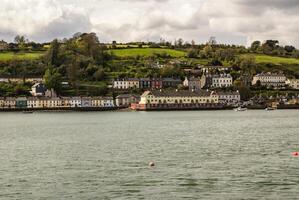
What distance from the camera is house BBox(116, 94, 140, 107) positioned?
12662 centimetres

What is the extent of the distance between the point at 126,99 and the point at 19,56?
137 feet

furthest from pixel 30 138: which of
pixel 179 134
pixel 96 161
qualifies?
pixel 96 161

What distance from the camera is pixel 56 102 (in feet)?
409

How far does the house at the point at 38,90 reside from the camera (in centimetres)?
A: 12975

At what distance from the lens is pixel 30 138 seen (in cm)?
4928

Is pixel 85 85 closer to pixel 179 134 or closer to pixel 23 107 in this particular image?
pixel 23 107

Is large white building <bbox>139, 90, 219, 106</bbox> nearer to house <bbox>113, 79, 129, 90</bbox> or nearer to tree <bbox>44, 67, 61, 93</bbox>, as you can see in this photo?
house <bbox>113, 79, 129, 90</bbox>

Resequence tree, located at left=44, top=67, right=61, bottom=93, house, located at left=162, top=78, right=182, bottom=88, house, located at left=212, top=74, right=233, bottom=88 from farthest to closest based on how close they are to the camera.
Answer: house, located at left=212, top=74, right=233, bottom=88
house, located at left=162, top=78, right=182, bottom=88
tree, located at left=44, top=67, right=61, bottom=93

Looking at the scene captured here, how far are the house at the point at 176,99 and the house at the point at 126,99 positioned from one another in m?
4.27

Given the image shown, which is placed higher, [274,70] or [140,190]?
[274,70]

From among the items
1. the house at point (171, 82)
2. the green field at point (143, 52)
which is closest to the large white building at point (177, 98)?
the house at point (171, 82)

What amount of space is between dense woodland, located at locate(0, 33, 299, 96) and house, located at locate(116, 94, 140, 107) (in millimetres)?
5510

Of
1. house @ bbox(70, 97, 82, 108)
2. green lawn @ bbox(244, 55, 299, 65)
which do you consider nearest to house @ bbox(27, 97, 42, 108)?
house @ bbox(70, 97, 82, 108)

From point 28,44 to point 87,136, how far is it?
13421cm
